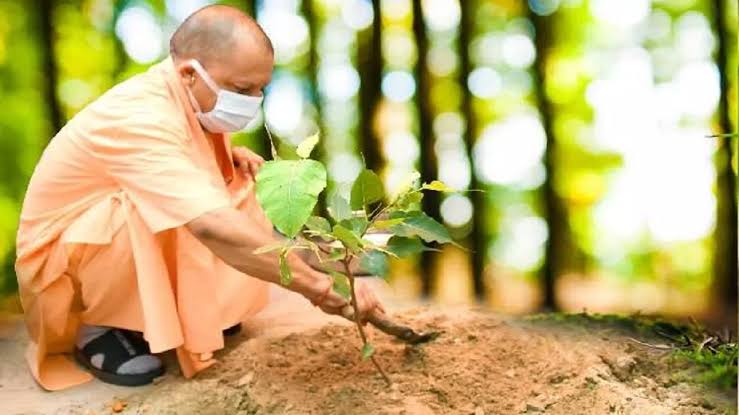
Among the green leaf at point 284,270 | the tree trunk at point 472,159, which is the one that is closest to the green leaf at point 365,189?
the green leaf at point 284,270

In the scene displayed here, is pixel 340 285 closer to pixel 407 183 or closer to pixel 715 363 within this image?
pixel 407 183

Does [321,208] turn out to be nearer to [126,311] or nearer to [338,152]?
[338,152]

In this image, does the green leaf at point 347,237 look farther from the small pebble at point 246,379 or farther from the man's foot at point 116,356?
the man's foot at point 116,356

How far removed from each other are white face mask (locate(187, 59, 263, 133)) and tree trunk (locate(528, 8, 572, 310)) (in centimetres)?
127

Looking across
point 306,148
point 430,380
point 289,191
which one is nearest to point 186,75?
point 306,148

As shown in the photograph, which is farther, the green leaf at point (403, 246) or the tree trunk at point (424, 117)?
the tree trunk at point (424, 117)

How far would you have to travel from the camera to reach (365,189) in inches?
72.1

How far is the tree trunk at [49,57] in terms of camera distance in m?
3.19

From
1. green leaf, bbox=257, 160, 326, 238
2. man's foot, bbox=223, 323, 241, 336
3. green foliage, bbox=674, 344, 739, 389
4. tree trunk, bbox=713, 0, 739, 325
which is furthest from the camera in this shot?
tree trunk, bbox=713, 0, 739, 325

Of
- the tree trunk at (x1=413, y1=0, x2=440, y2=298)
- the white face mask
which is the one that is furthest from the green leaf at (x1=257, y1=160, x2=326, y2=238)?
the tree trunk at (x1=413, y1=0, x2=440, y2=298)

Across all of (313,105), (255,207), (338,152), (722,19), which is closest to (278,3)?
(313,105)

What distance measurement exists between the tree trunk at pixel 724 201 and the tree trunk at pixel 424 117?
100cm

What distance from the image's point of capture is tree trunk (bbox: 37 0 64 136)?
10.5 feet

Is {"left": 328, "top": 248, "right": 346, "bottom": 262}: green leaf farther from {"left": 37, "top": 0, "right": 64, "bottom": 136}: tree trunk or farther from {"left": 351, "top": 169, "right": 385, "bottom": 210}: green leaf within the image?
{"left": 37, "top": 0, "right": 64, "bottom": 136}: tree trunk
